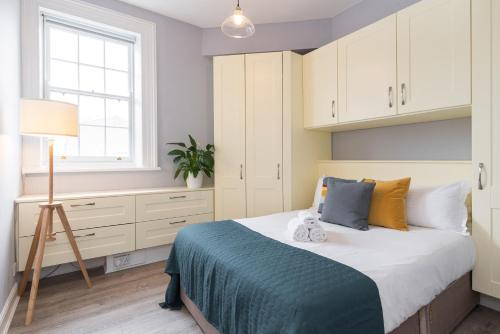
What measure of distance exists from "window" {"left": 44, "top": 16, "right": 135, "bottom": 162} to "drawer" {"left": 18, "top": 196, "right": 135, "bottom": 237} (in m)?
0.66

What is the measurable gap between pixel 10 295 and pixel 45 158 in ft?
4.05

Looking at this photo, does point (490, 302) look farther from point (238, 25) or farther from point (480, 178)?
point (238, 25)

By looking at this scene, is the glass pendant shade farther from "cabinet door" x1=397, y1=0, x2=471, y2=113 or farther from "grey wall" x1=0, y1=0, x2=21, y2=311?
"grey wall" x1=0, y1=0, x2=21, y2=311

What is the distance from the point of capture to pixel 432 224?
198 cm

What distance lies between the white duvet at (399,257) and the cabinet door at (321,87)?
4.20 feet

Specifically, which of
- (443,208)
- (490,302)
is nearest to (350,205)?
(443,208)

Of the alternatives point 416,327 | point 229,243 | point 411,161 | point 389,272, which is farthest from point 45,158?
point 411,161

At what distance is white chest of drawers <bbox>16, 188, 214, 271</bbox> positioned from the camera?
7.17ft

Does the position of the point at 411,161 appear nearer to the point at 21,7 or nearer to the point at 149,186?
the point at 149,186

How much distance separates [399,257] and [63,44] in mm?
3531

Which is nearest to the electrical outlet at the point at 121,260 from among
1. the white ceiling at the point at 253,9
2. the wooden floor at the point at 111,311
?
the wooden floor at the point at 111,311

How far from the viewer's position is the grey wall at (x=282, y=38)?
3.30 metres

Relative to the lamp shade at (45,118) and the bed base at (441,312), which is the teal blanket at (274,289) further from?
the lamp shade at (45,118)

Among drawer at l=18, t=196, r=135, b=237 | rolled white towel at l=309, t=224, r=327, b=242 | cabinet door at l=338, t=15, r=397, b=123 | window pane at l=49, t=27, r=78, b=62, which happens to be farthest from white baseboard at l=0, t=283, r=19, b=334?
cabinet door at l=338, t=15, r=397, b=123
